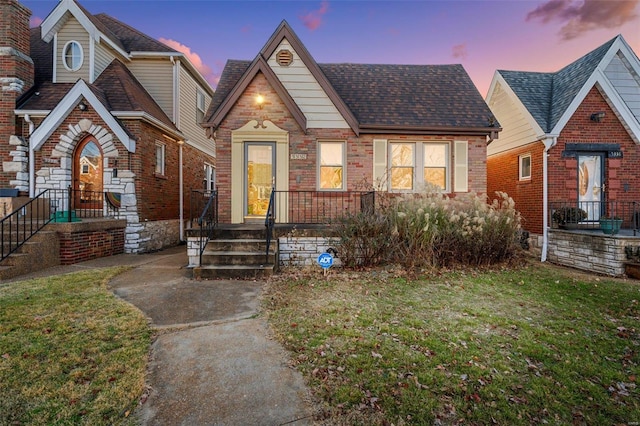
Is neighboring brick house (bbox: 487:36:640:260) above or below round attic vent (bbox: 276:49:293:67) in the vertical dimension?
below

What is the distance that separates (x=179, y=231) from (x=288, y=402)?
11.9 m

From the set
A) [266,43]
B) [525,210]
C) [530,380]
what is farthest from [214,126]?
[525,210]

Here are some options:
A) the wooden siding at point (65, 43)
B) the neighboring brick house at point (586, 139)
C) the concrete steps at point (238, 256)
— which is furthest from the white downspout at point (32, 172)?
the neighboring brick house at point (586, 139)

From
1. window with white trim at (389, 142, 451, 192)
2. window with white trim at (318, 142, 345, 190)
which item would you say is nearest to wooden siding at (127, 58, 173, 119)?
window with white trim at (318, 142, 345, 190)

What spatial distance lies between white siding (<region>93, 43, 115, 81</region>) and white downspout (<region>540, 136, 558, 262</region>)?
1627cm

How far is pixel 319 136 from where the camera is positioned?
9.60 m

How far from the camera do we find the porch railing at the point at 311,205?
9.43m

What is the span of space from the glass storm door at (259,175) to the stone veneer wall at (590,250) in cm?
924

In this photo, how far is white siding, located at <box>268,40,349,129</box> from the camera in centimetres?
952

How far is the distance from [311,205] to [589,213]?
380 inches

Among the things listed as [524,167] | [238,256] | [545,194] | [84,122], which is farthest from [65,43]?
[545,194]

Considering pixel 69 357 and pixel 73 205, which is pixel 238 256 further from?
pixel 73 205

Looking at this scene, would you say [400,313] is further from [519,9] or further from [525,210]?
[519,9]

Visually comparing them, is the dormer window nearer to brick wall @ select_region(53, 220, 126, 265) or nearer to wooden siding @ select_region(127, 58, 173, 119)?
wooden siding @ select_region(127, 58, 173, 119)
